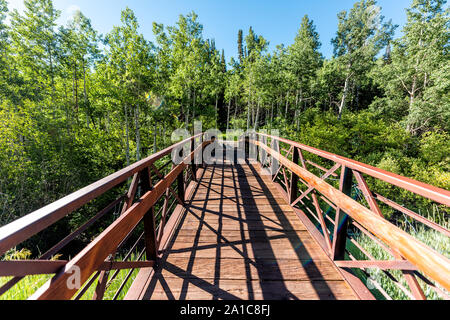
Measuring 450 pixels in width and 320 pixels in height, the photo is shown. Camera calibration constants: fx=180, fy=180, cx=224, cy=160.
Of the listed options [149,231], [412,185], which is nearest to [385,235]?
[412,185]

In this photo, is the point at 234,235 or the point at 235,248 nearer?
Answer: the point at 235,248

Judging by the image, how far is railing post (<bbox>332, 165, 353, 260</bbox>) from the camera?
191 cm

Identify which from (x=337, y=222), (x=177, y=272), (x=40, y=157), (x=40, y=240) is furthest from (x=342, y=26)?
(x=40, y=240)

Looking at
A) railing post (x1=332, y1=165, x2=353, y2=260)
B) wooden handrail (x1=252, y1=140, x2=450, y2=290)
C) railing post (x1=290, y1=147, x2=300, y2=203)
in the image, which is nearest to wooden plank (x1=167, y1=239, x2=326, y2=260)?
railing post (x1=332, y1=165, x2=353, y2=260)

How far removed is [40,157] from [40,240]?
17.2ft

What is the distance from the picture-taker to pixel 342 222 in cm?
200

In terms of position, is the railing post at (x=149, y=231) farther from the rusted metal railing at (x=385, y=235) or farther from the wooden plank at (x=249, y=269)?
the rusted metal railing at (x=385, y=235)

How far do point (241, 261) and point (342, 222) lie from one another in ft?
4.05

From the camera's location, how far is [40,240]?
10.2m

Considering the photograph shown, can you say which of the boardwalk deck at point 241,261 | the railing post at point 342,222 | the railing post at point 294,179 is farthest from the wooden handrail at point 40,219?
the railing post at point 294,179

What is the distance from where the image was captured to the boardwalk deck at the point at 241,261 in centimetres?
176

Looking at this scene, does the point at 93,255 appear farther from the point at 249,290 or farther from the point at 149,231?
the point at 249,290

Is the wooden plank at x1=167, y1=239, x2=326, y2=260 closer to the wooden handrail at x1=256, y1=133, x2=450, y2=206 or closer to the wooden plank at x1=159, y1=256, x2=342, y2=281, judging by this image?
the wooden plank at x1=159, y1=256, x2=342, y2=281
